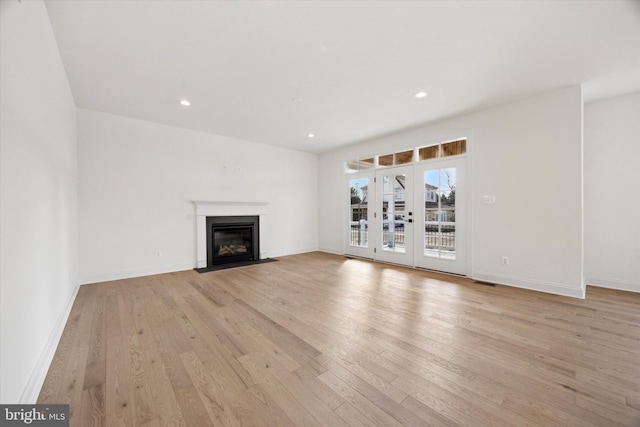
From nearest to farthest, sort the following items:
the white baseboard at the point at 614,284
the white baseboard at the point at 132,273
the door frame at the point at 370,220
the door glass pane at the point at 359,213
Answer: the white baseboard at the point at 614,284
the white baseboard at the point at 132,273
the door frame at the point at 370,220
the door glass pane at the point at 359,213

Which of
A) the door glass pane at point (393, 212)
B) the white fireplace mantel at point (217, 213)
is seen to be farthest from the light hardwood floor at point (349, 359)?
the door glass pane at point (393, 212)

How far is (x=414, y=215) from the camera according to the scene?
474 cm

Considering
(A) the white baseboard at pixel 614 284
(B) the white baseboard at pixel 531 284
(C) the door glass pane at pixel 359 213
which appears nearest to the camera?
(B) the white baseboard at pixel 531 284

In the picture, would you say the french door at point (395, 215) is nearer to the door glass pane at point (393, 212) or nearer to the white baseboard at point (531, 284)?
the door glass pane at point (393, 212)

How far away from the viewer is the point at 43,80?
1.92 meters

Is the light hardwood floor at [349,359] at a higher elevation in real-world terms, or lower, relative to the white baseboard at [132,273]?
lower

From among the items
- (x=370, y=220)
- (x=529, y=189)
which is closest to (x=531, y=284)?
(x=529, y=189)

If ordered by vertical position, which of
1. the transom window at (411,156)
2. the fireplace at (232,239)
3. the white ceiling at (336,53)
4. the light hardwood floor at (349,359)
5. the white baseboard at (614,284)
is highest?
the white ceiling at (336,53)

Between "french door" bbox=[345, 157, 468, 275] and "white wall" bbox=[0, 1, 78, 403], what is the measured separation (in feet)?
16.1

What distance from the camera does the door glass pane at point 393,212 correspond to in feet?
16.4

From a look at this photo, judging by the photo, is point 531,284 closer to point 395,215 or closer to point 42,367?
point 395,215

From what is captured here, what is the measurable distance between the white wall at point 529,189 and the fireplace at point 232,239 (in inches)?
170

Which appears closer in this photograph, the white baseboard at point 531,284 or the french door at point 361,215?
the white baseboard at point 531,284

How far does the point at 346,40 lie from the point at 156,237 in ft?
14.2
